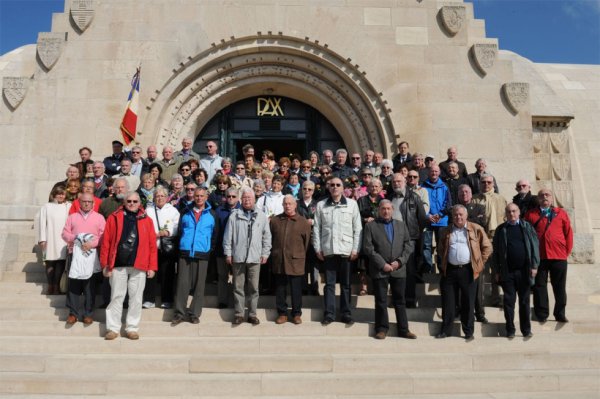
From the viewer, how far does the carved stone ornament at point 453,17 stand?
35.3 feet

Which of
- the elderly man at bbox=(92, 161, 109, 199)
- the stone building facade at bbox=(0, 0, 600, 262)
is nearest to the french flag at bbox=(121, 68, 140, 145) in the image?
the stone building facade at bbox=(0, 0, 600, 262)

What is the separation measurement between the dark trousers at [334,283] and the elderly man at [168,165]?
3359 millimetres

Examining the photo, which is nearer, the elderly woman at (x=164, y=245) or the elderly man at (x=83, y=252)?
the elderly man at (x=83, y=252)

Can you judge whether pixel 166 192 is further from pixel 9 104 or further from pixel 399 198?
pixel 9 104

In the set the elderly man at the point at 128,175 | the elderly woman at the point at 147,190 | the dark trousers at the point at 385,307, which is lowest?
the dark trousers at the point at 385,307

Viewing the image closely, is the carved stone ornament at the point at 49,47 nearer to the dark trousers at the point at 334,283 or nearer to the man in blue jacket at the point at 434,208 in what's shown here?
the dark trousers at the point at 334,283

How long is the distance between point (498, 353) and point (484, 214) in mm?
2076

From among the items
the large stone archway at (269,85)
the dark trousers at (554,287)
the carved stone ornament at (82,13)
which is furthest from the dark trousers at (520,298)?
the carved stone ornament at (82,13)

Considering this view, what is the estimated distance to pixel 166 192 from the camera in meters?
7.04

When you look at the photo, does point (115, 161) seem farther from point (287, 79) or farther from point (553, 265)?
point (553, 265)

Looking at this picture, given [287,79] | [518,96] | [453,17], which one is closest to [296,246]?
[287,79]

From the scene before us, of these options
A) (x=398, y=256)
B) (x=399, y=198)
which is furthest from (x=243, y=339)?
(x=399, y=198)

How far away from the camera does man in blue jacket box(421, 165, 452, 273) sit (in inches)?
288

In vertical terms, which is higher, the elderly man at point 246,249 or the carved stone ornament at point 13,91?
the carved stone ornament at point 13,91
